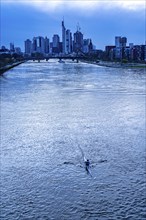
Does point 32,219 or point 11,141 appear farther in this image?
point 11,141

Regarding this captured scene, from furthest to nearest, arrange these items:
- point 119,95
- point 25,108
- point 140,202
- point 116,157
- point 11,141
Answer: point 119,95
point 25,108
point 11,141
point 116,157
point 140,202

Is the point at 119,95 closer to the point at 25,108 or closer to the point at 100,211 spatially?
the point at 25,108

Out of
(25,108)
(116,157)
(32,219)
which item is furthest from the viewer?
(25,108)

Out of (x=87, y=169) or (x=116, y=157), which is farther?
(x=116, y=157)

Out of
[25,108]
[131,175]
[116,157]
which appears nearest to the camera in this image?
[131,175]

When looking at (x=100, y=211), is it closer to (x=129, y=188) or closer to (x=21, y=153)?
(x=129, y=188)

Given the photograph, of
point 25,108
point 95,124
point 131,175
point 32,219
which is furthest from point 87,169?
point 25,108

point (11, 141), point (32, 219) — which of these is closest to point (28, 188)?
point (32, 219)

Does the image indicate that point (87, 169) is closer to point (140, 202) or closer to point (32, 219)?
point (140, 202)

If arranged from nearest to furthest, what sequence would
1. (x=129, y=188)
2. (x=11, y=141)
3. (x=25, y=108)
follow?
(x=129, y=188) < (x=11, y=141) < (x=25, y=108)
